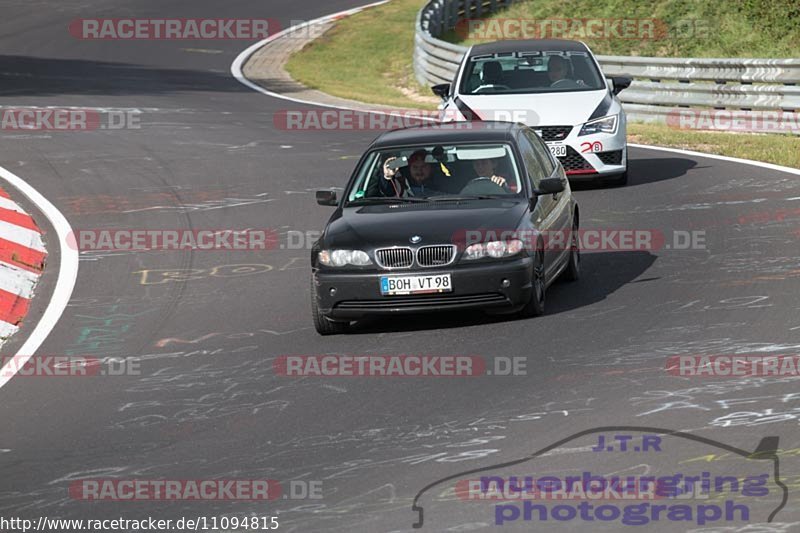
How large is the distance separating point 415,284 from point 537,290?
95 cm

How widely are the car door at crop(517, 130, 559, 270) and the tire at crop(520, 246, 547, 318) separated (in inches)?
5.8

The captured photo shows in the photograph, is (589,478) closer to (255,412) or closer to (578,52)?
(255,412)

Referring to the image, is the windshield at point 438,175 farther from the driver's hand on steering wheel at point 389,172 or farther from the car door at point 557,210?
the car door at point 557,210

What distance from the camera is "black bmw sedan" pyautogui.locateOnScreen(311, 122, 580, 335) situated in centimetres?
1068

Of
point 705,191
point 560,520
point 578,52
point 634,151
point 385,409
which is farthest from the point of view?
point 634,151

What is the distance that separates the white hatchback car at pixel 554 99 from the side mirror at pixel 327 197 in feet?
19.7

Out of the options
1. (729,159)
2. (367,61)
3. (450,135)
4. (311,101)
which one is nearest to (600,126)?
(729,159)

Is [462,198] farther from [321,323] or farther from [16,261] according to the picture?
[16,261]

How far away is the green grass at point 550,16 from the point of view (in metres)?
32.0

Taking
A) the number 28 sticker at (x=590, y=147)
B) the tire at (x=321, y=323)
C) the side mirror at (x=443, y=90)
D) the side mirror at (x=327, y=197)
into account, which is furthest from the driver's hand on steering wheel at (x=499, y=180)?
the side mirror at (x=443, y=90)

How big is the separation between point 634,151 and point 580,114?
11.9 ft

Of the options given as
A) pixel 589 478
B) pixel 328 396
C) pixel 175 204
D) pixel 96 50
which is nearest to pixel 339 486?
pixel 589 478

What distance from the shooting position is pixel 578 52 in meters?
18.9

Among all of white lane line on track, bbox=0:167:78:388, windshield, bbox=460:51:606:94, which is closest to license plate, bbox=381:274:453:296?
white lane line on track, bbox=0:167:78:388
